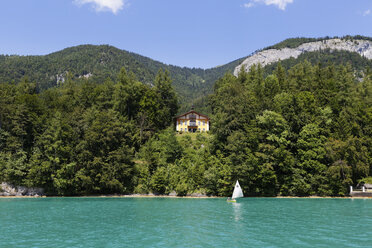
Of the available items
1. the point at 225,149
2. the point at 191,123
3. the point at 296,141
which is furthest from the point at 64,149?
the point at 296,141

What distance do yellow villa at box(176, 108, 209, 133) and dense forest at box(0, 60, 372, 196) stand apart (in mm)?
25520

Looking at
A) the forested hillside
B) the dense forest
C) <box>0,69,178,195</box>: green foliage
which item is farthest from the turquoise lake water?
<box>0,69,178,195</box>: green foliage

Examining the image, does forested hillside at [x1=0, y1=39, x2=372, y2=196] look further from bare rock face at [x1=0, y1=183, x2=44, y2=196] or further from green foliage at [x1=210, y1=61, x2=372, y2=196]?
bare rock face at [x1=0, y1=183, x2=44, y2=196]

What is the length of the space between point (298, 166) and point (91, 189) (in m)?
43.6

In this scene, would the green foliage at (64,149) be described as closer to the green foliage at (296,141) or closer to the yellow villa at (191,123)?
the green foliage at (296,141)

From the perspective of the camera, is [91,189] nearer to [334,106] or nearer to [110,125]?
[110,125]

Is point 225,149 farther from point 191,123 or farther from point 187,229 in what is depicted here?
point 191,123

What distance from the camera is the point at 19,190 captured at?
2333 inches

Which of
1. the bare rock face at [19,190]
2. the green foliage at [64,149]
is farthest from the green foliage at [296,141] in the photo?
the bare rock face at [19,190]

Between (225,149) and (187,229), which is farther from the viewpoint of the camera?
(225,149)

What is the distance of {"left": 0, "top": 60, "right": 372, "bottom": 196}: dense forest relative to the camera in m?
53.9

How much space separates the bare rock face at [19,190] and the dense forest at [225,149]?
1292mm

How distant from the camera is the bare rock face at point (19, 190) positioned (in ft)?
193

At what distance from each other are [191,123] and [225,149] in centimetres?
3788
